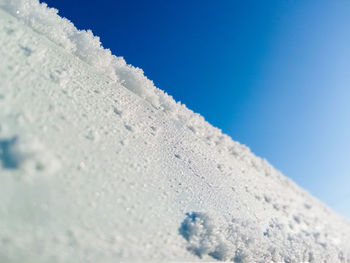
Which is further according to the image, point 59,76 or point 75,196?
point 59,76

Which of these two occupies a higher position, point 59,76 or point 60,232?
point 59,76

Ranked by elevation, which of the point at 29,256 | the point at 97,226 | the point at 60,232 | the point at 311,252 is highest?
the point at 311,252

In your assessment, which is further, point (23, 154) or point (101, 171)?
point (101, 171)

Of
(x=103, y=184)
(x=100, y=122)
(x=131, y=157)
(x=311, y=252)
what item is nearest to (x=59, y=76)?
(x=100, y=122)

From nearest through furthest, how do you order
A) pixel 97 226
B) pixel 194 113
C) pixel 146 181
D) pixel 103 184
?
pixel 97 226 < pixel 103 184 < pixel 146 181 < pixel 194 113

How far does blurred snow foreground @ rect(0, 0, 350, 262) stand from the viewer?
3.44 meters

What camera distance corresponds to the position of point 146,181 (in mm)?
5207

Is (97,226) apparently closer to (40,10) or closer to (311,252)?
(40,10)

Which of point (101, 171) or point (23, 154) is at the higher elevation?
point (101, 171)

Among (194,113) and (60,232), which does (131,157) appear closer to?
(60,232)

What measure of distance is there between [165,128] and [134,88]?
1571mm

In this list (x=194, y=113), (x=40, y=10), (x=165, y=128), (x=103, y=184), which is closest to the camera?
(x=103, y=184)

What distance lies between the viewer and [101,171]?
179 inches

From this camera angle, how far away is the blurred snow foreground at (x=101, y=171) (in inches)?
135
